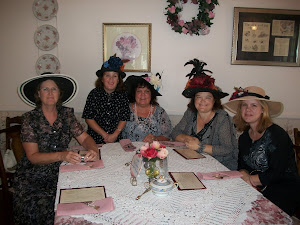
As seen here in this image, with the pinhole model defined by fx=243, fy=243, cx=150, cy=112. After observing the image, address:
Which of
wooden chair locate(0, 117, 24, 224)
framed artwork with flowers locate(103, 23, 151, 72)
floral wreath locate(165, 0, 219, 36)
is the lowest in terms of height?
wooden chair locate(0, 117, 24, 224)

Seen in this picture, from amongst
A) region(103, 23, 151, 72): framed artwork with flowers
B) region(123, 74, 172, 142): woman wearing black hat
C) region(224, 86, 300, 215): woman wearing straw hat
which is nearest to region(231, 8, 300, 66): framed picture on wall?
region(103, 23, 151, 72): framed artwork with flowers

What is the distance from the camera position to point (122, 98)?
9.95ft

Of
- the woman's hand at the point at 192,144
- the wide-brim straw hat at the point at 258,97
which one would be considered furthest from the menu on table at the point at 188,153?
the wide-brim straw hat at the point at 258,97

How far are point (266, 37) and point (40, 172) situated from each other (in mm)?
3353

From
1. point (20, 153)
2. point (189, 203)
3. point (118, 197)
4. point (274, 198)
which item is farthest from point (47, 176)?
point (274, 198)

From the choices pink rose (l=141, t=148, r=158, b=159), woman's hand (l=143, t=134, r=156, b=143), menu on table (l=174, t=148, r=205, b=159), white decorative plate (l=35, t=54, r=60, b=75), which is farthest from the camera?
white decorative plate (l=35, t=54, r=60, b=75)

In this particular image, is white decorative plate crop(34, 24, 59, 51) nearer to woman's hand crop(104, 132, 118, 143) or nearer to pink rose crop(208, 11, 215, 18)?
woman's hand crop(104, 132, 118, 143)

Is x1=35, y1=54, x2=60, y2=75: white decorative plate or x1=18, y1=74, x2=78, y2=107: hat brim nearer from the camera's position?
x1=18, y1=74, x2=78, y2=107: hat brim

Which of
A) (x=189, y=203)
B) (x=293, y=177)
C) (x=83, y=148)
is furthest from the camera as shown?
(x=83, y=148)

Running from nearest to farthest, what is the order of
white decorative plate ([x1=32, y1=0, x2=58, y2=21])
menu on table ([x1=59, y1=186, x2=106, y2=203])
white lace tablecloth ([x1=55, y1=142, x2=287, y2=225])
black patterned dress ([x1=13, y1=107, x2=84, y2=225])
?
white lace tablecloth ([x1=55, y1=142, x2=287, y2=225]) → menu on table ([x1=59, y1=186, x2=106, y2=203]) → black patterned dress ([x1=13, y1=107, x2=84, y2=225]) → white decorative plate ([x1=32, y1=0, x2=58, y2=21])

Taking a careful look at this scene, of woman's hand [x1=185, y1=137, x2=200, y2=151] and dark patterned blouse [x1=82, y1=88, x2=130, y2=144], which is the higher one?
dark patterned blouse [x1=82, y1=88, x2=130, y2=144]

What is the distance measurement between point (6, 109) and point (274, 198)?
3644mm

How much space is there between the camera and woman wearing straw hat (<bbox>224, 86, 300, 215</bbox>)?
1867 mm

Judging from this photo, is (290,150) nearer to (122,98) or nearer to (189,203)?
(189,203)
